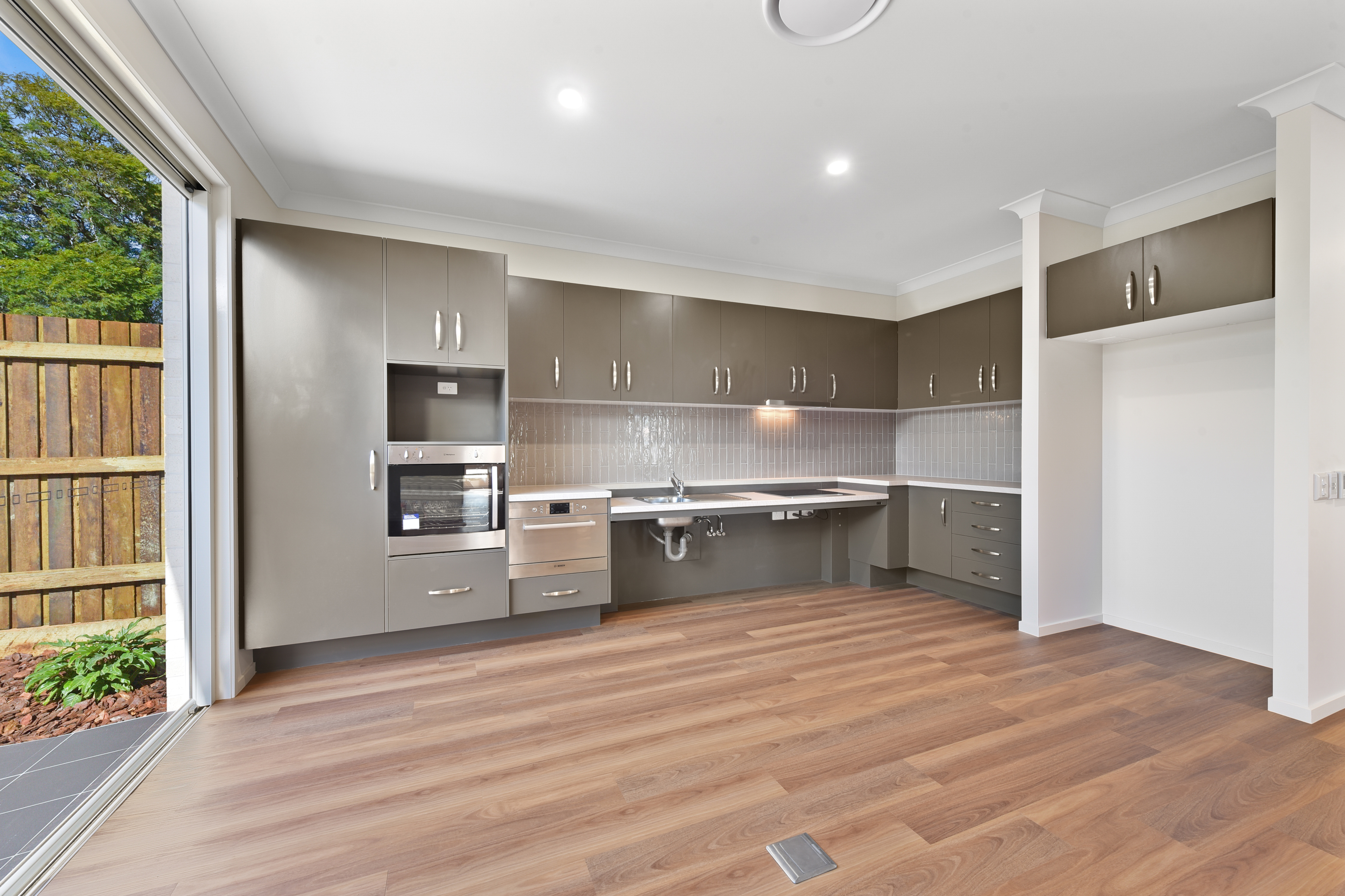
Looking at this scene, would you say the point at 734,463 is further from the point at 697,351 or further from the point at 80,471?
the point at 80,471

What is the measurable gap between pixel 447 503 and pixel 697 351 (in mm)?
2020

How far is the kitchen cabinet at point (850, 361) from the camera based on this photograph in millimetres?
4695

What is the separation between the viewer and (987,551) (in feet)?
12.8

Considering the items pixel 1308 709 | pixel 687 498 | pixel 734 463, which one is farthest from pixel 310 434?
pixel 1308 709

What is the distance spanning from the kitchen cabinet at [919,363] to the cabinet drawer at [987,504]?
0.84 meters

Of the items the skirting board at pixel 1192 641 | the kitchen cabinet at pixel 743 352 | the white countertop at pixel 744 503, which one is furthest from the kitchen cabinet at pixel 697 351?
the skirting board at pixel 1192 641

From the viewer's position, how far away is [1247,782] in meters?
1.93

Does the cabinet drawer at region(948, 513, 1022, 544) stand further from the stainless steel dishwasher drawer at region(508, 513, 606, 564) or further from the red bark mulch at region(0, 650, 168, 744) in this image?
the red bark mulch at region(0, 650, 168, 744)

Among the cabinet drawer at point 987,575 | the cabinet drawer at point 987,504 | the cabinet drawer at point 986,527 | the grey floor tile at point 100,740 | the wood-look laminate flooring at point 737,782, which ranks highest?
the cabinet drawer at point 987,504

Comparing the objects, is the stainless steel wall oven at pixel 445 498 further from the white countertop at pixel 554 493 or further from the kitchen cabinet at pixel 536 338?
the kitchen cabinet at pixel 536 338

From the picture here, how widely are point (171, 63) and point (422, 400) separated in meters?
1.80

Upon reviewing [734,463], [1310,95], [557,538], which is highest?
[1310,95]

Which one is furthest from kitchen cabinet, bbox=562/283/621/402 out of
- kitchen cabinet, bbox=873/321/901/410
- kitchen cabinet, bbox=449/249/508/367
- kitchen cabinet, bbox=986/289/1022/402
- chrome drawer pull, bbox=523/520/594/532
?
kitchen cabinet, bbox=986/289/1022/402

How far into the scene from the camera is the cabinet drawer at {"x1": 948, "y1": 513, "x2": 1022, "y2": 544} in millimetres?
3740
